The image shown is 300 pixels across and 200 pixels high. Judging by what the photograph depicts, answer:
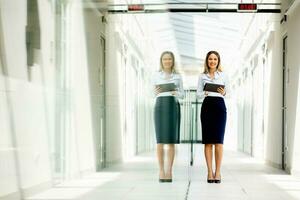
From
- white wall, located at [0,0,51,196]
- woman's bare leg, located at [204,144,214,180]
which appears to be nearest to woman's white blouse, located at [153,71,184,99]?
woman's bare leg, located at [204,144,214,180]

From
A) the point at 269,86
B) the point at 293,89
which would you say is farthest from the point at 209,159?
the point at 269,86

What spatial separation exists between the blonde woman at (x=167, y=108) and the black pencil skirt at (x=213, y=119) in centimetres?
34

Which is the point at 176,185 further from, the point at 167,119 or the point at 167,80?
the point at 167,80

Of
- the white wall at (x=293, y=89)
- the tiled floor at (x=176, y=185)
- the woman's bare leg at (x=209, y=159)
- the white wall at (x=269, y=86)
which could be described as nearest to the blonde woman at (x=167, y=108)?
the tiled floor at (x=176, y=185)

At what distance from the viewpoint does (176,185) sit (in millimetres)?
5699

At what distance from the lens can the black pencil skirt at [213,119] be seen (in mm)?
5836

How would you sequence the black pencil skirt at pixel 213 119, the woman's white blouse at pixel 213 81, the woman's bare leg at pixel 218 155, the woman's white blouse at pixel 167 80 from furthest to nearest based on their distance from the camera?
the woman's bare leg at pixel 218 155 → the black pencil skirt at pixel 213 119 → the woman's white blouse at pixel 213 81 → the woman's white blouse at pixel 167 80

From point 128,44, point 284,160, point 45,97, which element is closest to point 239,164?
point 284,160

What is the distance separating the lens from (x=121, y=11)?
21.2ft

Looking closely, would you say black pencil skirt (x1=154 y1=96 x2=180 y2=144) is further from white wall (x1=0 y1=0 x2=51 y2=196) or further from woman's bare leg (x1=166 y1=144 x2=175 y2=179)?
white wall (x1=0 y1=0 x2=51 y2=196)

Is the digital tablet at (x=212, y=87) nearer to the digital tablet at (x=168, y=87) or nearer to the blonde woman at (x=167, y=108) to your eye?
the blonde woman at (x=167, y=108)

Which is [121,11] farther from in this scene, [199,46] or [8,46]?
[8,46]

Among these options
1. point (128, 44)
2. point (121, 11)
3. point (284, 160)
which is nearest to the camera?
point (128, 44)

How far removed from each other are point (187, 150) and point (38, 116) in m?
1.40
